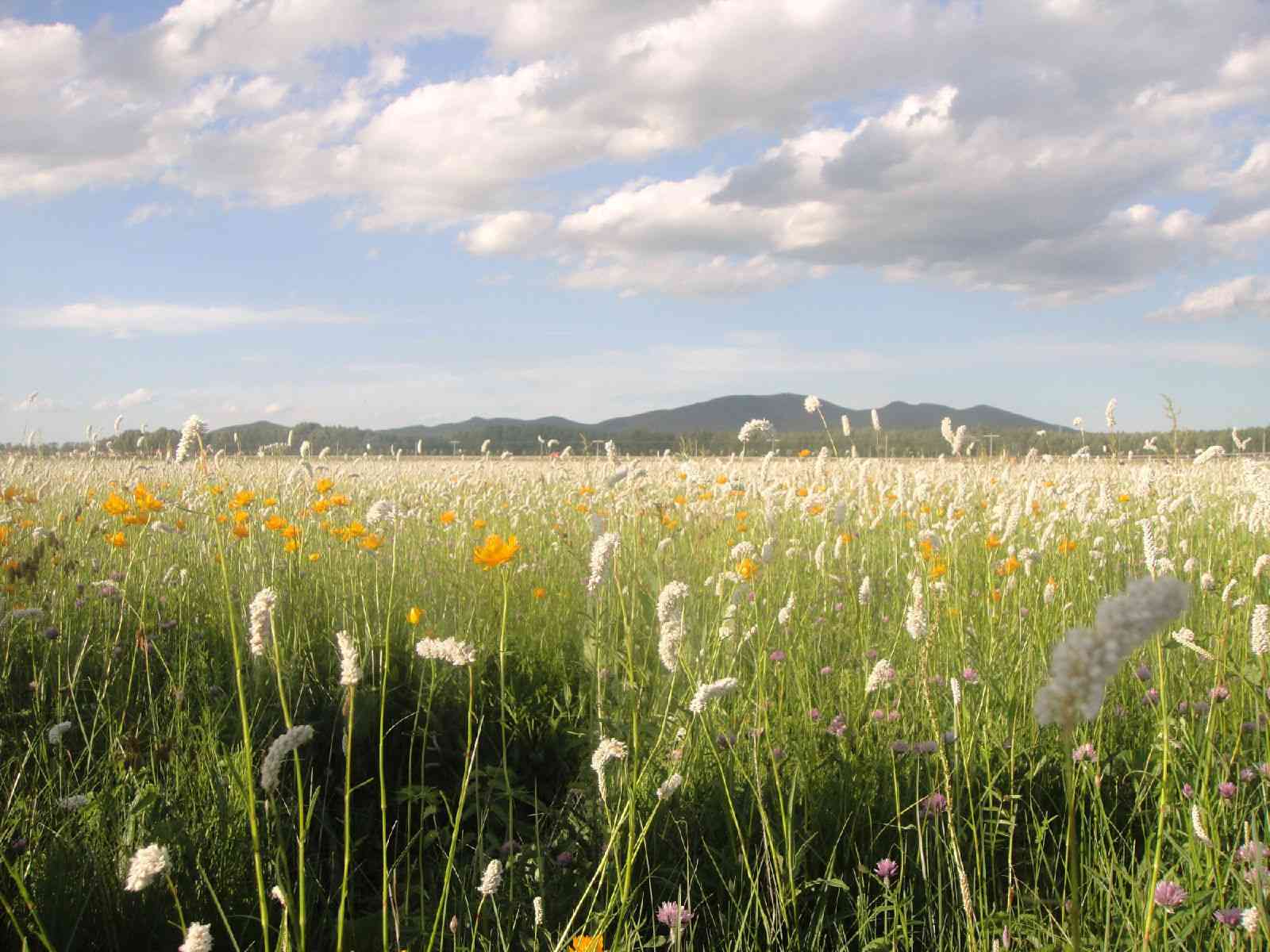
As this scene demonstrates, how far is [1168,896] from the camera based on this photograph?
1621 millimetres

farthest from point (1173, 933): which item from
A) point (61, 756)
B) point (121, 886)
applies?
point (61, 756)

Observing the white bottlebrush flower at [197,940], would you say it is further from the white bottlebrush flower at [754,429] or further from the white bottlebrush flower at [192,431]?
the white bottlebrush flower at [754,429]

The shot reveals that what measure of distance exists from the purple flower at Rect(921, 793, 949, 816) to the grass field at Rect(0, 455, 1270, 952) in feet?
0.12

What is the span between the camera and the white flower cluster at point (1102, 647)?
703 millimetres

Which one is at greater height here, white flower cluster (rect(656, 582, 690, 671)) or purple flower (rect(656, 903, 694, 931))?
white flower cluster (rect(656, 582, 690, 671))

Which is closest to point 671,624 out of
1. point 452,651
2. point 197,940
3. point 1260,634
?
point 452,651

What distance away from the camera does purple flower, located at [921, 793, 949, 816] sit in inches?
78.7

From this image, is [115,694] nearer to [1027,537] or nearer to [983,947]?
[983,947]

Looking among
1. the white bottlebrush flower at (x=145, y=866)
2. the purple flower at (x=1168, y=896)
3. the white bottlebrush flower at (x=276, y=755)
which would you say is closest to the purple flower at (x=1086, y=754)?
the purple flower at (x=1168, y=896)

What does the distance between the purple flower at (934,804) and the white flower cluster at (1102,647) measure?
1.31 meters

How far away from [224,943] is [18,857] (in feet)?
1.48

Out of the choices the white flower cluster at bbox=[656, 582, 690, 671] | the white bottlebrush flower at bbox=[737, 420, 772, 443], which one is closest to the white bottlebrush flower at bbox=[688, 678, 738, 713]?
the white flower cluster at bbox=[656, 582, 690, 671]

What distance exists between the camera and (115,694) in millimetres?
3018

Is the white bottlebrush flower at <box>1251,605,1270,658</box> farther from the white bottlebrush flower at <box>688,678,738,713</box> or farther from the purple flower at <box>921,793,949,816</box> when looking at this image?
the white bottlebrush flower at <box>688,678,738,713</box>
